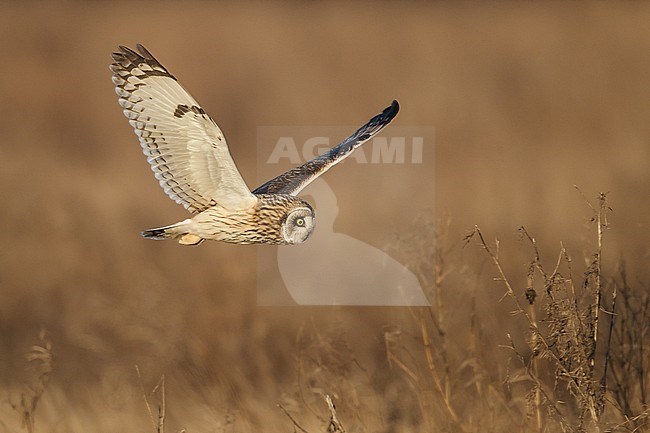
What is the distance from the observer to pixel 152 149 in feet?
10.8

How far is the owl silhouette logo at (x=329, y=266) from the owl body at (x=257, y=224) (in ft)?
8.01

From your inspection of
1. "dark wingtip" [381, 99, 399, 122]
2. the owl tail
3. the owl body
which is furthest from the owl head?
"dark wingtip" [381, 99, 399, 122]

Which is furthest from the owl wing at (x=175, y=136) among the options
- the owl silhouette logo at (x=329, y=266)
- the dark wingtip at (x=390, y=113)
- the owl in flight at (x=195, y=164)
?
the owl silhouette logo at (x=329, y=266)

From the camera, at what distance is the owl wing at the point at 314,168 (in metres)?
3.54

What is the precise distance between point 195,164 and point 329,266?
3.10 metres

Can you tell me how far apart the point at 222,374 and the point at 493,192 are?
2774 millimetres

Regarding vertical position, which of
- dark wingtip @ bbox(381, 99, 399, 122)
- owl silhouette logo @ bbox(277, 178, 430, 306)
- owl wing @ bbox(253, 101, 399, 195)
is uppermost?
dark wingtip @ bbox(381, 99, 399, 122)

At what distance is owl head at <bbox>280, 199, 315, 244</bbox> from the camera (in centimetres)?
313

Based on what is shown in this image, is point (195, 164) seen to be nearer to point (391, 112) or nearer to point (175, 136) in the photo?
point (175, 136)

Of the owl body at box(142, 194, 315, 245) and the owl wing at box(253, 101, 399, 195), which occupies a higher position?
the owl wing at box(253, 101, 399, 195)

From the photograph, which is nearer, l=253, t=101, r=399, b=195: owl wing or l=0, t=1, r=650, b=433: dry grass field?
l=253, t=101, r=399, b=195: owl wing

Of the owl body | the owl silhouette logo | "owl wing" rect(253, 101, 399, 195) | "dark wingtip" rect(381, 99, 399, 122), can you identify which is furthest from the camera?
the owl silhouette logo

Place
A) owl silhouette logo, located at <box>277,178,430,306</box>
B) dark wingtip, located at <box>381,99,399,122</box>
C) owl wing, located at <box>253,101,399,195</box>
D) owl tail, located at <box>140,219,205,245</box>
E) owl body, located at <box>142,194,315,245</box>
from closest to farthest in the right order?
owl tail, located at <box>140,219,205,245</box>, owl body, located at <box>142,194,315,245</box>, owl wing, located at <box>253,101,399,195</box>, dark wingtip, located at <box>381,99,399,122</box>, owl silhouette logo, located at <box>277,178,430,306</box>

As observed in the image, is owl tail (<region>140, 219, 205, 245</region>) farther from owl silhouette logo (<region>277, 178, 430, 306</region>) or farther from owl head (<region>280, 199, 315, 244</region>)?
owl silhouette logo (<region>277, 178, 430, 306</region>)
